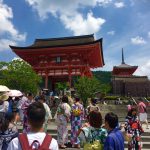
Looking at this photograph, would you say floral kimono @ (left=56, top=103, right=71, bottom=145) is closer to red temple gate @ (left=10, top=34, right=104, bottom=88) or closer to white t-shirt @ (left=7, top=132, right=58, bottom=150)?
white t-shirt @ (left=7, top=132, right=58, bottom=150)

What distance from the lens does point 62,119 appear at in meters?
9.63

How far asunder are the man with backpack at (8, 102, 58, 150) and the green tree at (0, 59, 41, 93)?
22856 mm

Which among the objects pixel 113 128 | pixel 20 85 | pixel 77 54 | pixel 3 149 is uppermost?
pixel 77 54

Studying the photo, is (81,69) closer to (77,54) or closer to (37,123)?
(77,54)

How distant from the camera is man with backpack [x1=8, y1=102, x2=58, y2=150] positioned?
297 centimetres

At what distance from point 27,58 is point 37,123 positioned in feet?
117

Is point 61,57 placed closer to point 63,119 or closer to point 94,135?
point 63,119

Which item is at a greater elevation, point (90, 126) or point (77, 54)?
point (77, 54)

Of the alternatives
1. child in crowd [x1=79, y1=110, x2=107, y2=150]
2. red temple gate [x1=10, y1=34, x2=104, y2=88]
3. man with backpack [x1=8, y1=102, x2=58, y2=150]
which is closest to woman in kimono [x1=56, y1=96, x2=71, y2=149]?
child in crowd [x1=79, y1=110, x2=107, y2=150]

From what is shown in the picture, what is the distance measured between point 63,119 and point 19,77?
16.7 metres

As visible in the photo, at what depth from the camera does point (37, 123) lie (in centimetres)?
307

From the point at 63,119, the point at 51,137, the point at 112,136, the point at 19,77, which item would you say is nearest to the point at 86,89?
the point at 19,77

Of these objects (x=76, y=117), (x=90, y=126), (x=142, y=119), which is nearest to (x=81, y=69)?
(x=142, y=119)

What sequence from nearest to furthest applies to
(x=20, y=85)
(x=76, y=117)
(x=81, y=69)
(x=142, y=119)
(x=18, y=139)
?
(x=18, y=139)
(x=76, y=117)
(x=142, y=119)
(x=20, y=85)
(x=81, y=69)
